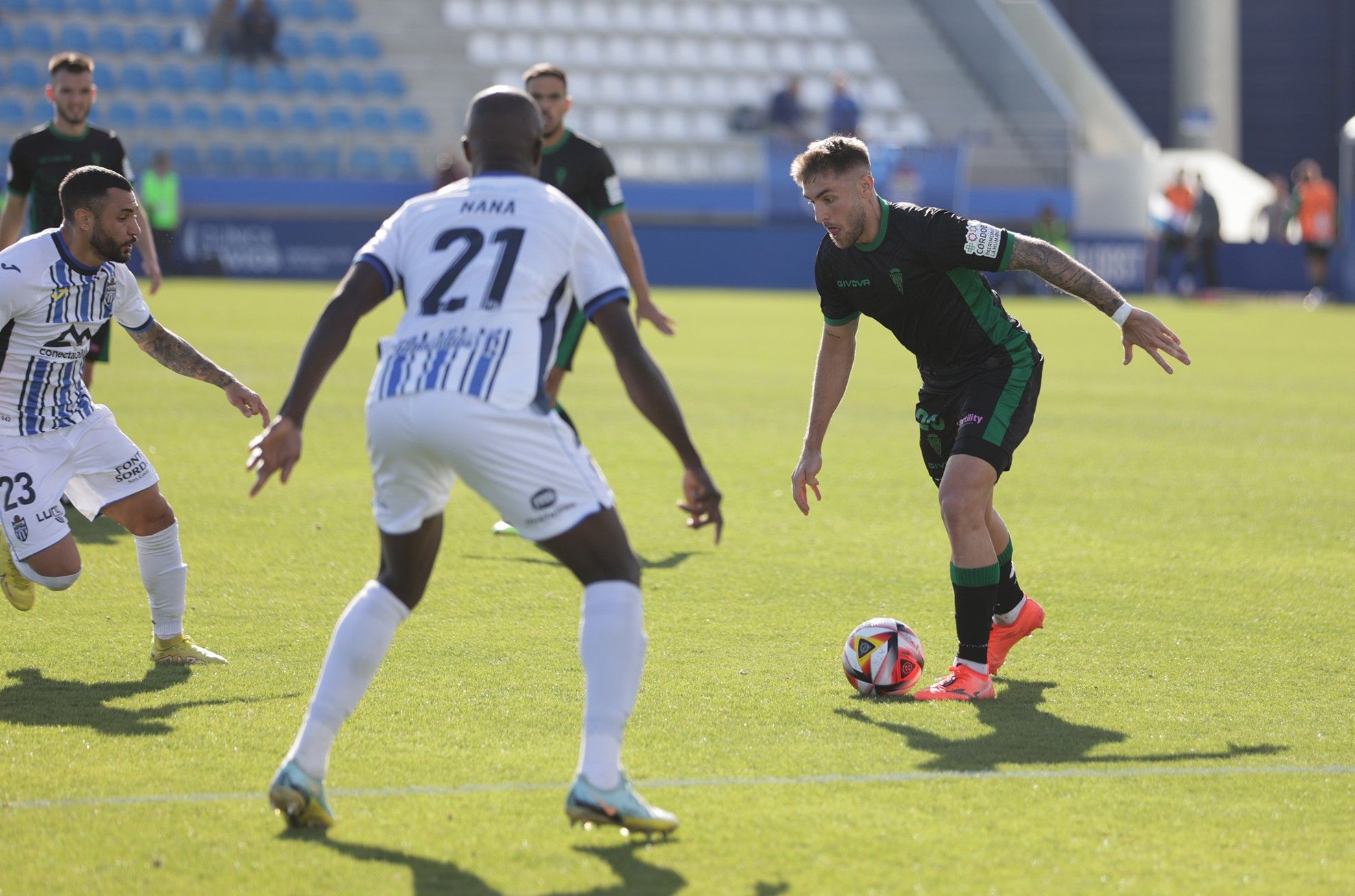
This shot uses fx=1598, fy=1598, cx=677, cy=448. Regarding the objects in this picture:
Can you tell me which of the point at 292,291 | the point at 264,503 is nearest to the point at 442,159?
the point at 292,291

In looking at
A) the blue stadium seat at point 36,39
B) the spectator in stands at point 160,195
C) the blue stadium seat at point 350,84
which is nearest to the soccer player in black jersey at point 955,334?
the spectator in stands at point 160,195

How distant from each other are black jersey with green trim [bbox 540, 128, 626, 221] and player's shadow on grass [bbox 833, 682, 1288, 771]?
4388 millimetres

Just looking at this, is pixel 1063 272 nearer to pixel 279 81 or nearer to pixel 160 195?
pixel 160 195

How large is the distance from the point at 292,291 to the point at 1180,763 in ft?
77.7

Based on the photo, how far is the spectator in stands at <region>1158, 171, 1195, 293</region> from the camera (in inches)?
1222

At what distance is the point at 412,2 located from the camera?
36.1m

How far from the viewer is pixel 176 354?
19.1ft

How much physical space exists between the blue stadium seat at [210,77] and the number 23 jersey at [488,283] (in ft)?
101

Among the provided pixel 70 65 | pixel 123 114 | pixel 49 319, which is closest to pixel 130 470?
pixel 49 319

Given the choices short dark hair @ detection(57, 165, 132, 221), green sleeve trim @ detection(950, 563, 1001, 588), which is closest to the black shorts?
green sleeve trim @ detection(950, 563, 1001, 588)

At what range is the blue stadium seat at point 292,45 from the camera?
33812 mm

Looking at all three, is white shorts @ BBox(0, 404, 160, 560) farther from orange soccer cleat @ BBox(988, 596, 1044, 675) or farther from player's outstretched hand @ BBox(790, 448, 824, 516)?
orange soccer cleat @ BBox(988, 596, 1044, 675)

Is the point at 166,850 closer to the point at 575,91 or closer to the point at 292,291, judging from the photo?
the point at 292,291

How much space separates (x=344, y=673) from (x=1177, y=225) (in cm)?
2967
